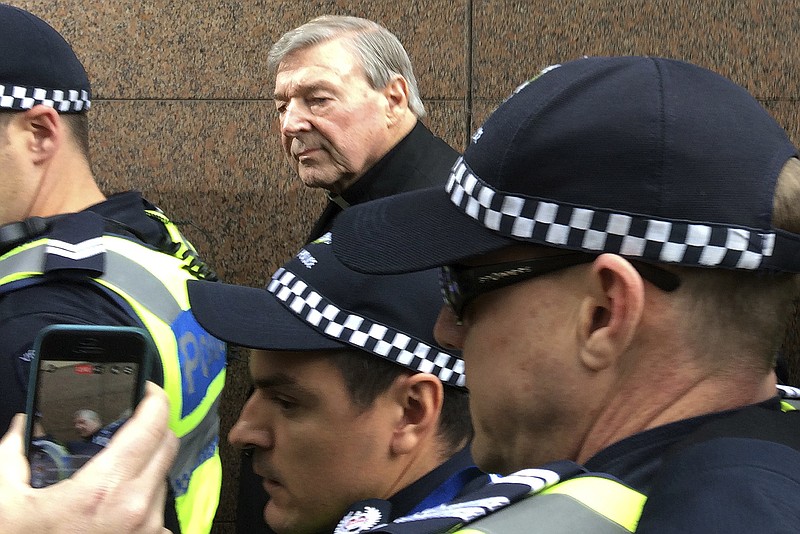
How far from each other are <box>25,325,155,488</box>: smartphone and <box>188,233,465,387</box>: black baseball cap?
0.72 metres

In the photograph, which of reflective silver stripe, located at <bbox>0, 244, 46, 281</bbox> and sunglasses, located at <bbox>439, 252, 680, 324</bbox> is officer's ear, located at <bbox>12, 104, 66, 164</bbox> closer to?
reflective silver stripe, located at <bbox>0, 244, 46, 281</bbox>

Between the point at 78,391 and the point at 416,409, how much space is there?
900mm

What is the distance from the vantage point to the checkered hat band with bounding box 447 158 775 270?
4.12ft

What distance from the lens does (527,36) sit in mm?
4785

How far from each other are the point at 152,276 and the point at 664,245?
175 centimetres

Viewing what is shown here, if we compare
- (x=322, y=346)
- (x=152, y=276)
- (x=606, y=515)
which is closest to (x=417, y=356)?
(x=322, y=346)

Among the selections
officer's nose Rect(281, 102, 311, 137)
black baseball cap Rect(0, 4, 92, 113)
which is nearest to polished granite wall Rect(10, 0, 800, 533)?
officer's nose Rect(281, 102, 311, 137)

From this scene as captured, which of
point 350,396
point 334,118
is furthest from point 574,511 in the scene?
point 334,118

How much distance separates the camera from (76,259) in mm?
2553

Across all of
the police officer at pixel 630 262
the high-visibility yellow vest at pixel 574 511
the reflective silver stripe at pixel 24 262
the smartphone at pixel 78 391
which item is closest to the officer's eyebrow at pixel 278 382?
the reflective silver stripe at pixel 24 262

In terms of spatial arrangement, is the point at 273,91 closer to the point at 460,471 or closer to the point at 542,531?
the point at 460,471

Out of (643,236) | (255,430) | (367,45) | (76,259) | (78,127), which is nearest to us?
(643,236)

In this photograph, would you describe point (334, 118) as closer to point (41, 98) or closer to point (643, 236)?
point (41, 98)

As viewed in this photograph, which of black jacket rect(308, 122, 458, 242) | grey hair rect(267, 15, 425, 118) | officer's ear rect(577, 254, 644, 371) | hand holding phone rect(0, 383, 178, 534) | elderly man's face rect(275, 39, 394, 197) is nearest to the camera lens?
officer's ear rect(577, 254, 644, 371)
